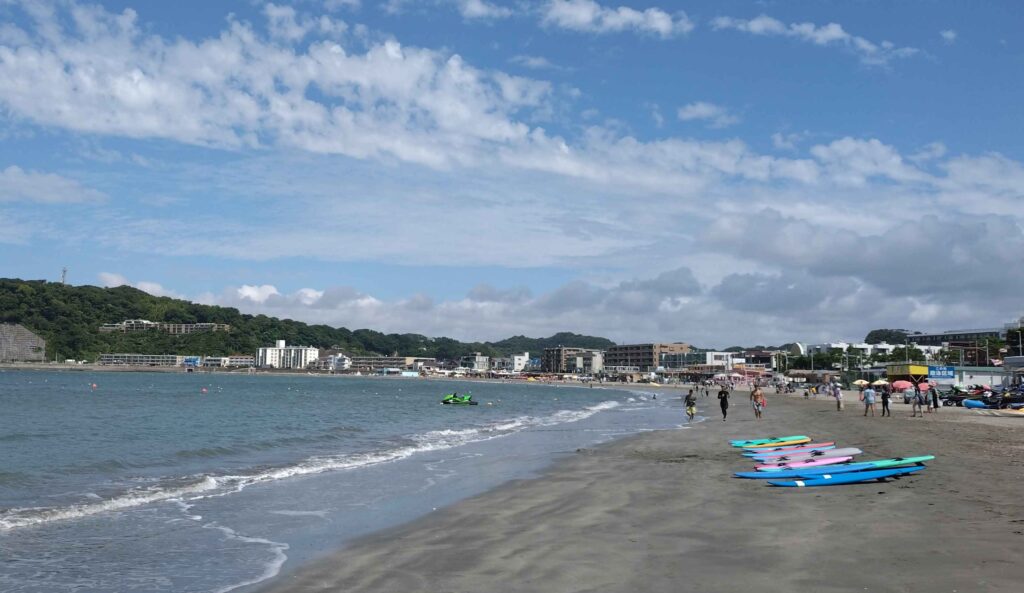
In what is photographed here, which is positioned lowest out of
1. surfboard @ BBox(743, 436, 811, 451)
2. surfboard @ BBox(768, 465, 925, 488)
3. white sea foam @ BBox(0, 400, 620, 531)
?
white sea foam @ BBox(0, 400, 620, 531)

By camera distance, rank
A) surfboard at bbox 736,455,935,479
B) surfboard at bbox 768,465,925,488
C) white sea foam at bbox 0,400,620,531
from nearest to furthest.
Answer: white sea foam at bbox 0,400,620,531, surfboard at bbox 768,465,925,488, surfboard at bbox 736,455,935,479

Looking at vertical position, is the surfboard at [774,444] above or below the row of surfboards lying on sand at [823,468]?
below

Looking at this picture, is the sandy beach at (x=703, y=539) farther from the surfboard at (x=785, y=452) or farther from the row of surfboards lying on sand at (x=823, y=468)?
the surfboard at (x=785, y=452)

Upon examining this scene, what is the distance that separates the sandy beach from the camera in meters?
7.94

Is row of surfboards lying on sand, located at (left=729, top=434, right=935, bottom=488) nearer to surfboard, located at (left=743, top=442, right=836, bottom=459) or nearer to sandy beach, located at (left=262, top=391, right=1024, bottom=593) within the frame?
surfboard, located at (left=743, top=442, right=836, bottom=459)

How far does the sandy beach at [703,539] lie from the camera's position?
26.0ft

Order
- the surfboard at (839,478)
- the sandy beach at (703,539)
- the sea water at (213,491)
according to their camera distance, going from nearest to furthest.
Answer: the sandy beach at (703,539) < the sea water at (213,491) < the surfboard at (839,478)

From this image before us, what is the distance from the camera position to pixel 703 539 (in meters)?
10.1

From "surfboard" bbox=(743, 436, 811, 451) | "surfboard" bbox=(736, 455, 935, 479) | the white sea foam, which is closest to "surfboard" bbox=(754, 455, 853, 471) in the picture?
"surfboard" bbox=(736, 455, 935, 479)

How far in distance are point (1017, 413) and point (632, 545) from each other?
128ft

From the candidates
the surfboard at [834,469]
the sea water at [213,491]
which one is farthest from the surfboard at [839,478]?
the sea water at [213,491]

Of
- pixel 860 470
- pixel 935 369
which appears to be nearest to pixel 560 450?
pixel 860 470

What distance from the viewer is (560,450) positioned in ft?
83.8

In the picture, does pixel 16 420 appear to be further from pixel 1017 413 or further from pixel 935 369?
pixel 935 369
